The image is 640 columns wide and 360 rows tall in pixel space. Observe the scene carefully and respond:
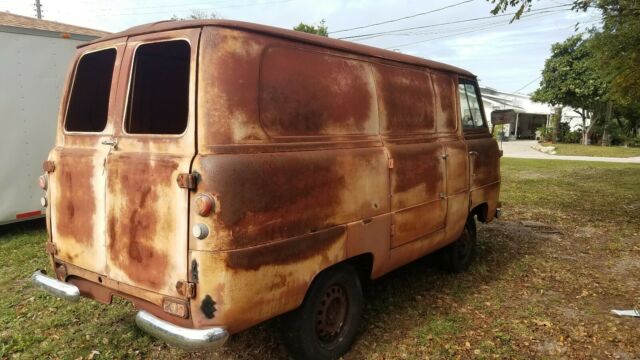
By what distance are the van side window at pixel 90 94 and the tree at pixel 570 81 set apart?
97.7 feet

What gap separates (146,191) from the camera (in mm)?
2799

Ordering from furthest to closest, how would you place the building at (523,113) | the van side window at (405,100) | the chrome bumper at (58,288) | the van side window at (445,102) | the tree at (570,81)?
the building at (523,113)
the tree at (570,81)
the van side window at (445,102)
the van side window at (405,100)
the chrome bumper at (58,288)

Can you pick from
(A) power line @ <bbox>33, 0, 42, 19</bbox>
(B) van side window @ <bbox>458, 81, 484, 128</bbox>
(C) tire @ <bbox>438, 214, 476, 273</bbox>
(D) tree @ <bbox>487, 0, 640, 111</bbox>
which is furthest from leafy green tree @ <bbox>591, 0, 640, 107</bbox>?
(A) power line @ <bbox>33, 0, 42, 19</bbox>

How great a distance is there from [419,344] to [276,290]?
1596 mm

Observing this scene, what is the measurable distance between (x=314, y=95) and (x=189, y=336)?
1.75 meters

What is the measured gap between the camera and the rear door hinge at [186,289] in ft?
8.64

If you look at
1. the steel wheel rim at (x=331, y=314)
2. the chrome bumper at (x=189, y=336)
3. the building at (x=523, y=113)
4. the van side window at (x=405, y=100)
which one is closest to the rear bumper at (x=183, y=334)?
the chrome bumper at (x=189, y=336)

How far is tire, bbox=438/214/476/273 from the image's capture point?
537 centimetres

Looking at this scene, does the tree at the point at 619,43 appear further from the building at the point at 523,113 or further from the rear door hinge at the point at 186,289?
the building at the point at 523,113

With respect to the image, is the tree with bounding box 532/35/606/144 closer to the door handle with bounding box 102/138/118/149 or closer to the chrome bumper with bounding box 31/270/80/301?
the door handle with bounding box 102/138/118/149

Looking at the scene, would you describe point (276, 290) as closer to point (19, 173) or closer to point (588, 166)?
point (19, 173)

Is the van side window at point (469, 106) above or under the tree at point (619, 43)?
under

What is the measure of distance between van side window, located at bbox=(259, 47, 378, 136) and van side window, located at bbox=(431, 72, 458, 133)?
1.18 metres

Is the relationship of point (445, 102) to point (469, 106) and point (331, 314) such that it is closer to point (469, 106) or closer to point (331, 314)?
point (469, 106)
